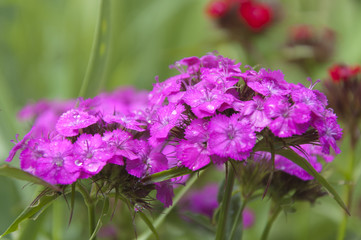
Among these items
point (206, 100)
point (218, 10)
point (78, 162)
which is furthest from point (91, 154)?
point (218, 10)

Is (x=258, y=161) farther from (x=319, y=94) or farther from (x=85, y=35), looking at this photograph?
(x=85, y=35)

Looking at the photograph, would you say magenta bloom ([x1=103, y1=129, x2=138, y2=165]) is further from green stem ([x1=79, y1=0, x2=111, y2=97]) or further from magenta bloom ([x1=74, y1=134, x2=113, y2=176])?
green stem ([x1=79, y1=0, x2=111, y2=97])

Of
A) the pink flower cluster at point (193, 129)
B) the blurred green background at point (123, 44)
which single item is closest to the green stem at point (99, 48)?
the pink flower cluster at point (193, 129)

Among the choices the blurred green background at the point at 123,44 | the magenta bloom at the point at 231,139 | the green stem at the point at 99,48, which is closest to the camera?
the magenta bloom at the point at 231,139

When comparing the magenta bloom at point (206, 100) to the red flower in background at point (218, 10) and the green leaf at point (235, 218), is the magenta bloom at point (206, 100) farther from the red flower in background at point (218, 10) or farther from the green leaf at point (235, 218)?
the red flower in background at point (218, 10)

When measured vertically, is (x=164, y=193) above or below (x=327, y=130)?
below

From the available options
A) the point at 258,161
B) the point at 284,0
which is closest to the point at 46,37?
the point at 284,0

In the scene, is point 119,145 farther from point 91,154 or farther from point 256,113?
point 256,113
